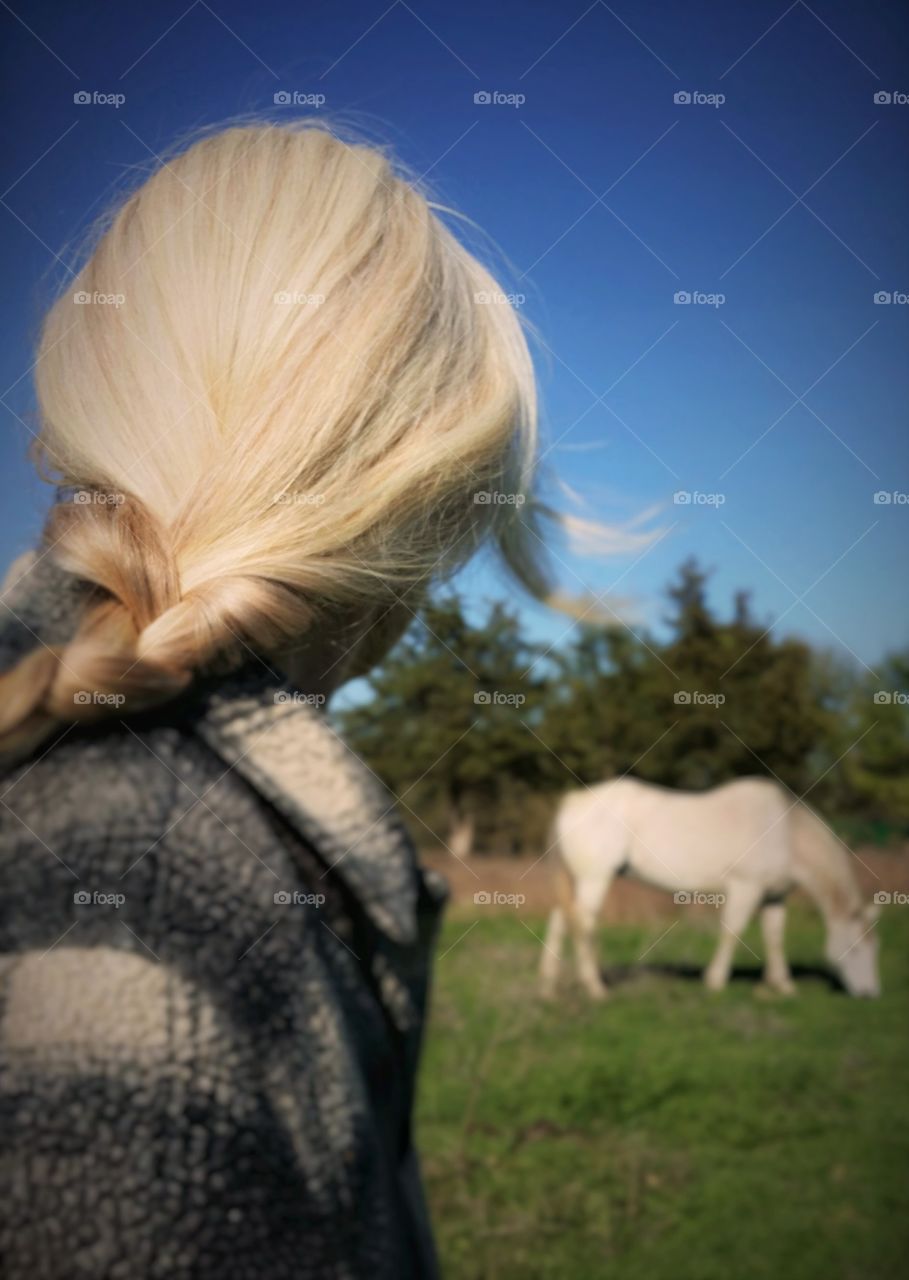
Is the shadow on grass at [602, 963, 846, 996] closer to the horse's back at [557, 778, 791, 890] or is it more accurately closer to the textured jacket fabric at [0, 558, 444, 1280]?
the horse's back at [557, 778, 791, 890]

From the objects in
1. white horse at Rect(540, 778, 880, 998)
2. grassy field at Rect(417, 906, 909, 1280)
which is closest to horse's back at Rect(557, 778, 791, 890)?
white horse at Rect(540, 778, 880, 998)

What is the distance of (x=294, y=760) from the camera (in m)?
0.43

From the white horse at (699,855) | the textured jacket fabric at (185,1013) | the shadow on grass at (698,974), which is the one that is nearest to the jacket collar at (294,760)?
the textured jacket fabric at (185,1013)

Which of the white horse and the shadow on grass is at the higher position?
the white horse

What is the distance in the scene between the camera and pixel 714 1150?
1506 millimetres

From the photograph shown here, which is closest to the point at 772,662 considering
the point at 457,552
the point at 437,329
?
the point at 457,552

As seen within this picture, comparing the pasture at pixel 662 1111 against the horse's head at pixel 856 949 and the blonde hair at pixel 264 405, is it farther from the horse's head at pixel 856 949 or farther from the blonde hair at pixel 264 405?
the blonde hair at pixel 264 405

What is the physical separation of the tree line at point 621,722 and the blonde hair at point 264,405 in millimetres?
518

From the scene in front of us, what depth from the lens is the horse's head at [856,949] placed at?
160 centimetres

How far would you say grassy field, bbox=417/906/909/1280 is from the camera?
Answer: 134cm

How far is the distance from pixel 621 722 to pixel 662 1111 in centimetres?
63

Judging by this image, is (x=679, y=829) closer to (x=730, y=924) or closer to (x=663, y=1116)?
(x=730, y=924)

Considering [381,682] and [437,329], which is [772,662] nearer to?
[381,682]

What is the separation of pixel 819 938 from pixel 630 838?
37cm
